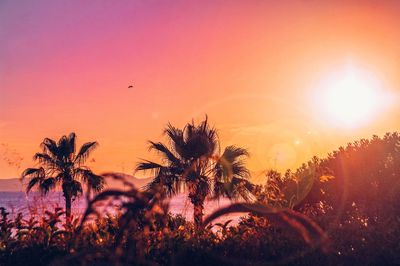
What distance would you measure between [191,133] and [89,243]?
44.3 feet

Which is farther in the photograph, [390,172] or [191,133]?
[191,133]

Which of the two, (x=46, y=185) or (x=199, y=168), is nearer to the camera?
(x=199, y=168)

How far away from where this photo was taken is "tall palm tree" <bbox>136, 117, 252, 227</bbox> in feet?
67.4

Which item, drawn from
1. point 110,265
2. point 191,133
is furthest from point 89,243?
point 191,133

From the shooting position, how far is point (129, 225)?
200 centimetres

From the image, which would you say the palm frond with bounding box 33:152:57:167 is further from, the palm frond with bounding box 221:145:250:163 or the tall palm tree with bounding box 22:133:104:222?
the palm frond with bounding box 221:145:250:163

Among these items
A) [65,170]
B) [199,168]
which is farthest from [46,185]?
[199,168]

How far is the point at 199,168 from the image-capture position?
2042 centimetres

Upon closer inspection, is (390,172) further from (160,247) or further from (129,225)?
(129,225)

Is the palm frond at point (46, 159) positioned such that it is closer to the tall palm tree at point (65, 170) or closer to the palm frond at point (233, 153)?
the tall palm tree at point (65, 170)

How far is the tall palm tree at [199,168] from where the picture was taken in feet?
67.4

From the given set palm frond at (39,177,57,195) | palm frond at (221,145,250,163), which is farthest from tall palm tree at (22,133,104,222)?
palm frond at (221,145,250,163)

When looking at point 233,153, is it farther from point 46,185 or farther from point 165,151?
point 46,185

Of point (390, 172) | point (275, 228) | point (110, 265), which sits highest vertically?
point (390, 172)
